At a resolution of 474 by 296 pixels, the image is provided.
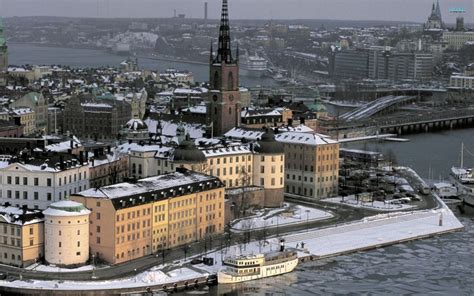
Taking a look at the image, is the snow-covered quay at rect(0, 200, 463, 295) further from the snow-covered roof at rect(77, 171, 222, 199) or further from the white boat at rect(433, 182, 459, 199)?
the white boat at rect(433, 182, 459, 199)

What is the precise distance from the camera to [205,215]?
1187 inches

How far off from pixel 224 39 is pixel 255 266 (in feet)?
50.5

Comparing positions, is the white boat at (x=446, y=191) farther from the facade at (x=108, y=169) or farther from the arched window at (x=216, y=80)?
the facade at (x=108, y=169)

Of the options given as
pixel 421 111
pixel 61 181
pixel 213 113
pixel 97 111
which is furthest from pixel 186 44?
pixel 61 181

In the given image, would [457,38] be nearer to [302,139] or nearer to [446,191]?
[446,191]

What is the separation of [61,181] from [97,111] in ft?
68.1

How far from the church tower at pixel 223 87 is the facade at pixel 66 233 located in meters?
14.6

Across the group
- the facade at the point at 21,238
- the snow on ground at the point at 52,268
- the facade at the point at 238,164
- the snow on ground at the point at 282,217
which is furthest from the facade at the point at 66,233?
the facade at the point at 238,164

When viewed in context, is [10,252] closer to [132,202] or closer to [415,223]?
[132,202]

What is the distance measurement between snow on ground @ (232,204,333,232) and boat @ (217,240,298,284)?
13.0ft

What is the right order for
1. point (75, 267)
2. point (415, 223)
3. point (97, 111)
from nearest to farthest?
point (75, 267), point (415, 223), point (97, 111)

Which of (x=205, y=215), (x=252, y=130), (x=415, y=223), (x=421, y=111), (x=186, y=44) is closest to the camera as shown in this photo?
(x=205, y=215)

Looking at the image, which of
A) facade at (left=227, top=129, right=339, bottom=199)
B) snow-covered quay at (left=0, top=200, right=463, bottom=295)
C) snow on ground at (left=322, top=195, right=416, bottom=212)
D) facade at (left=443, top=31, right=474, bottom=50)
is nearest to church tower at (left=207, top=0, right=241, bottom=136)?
facade at (left=227, top=129, right=339, bottom=199)

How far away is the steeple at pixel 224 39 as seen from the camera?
4003cm
